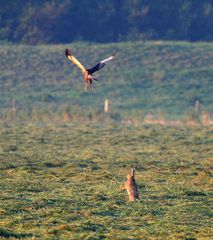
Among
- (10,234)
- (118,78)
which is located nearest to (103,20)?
(118,78)

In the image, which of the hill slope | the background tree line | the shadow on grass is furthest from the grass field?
the background tree line

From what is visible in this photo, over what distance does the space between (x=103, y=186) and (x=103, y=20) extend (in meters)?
47.6

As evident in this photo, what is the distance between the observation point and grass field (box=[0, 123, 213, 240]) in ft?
42.1

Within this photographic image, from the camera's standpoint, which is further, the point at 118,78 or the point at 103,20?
the point at 103,20

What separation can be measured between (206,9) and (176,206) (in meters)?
52.1

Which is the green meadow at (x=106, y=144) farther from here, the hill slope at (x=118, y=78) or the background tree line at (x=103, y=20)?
the background tree line at (x=103, y=20)

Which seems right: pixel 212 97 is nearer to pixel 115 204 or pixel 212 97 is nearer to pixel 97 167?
pixel 97 167

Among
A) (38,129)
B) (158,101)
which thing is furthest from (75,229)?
(158,101)

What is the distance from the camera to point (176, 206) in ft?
48.3

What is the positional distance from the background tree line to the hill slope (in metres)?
4.24

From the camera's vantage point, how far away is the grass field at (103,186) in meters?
12.8

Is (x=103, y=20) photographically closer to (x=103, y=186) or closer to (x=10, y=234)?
(x=103, y=186)

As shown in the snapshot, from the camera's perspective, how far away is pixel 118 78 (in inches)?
2078

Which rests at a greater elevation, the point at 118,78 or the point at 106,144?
the point at 118,78
